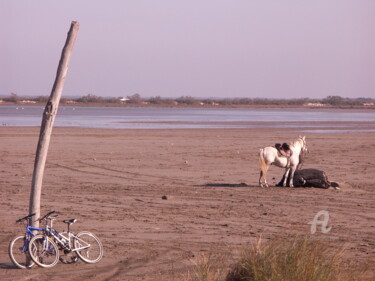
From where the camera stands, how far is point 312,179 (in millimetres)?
18938

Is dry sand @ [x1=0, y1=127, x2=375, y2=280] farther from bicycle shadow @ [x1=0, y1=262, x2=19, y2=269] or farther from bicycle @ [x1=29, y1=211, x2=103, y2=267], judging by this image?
bicycle @ [x1=29, y1=211, x2=103, y2=267]

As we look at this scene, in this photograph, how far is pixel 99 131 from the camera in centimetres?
4409

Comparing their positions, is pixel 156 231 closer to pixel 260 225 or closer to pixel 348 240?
pixel 260 225

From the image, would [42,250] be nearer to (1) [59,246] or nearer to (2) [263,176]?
(1) [59,246]

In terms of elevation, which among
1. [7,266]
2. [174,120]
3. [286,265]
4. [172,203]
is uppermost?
[286,265]

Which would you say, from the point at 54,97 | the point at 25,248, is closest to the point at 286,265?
the point at 25,248

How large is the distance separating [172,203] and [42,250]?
622 cm

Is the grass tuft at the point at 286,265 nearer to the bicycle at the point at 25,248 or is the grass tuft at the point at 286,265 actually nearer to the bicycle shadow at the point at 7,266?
the bicycle at the point at 25,248

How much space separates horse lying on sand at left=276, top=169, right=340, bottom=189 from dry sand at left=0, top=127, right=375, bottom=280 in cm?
30

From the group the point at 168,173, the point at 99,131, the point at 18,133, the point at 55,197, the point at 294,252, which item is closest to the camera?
the point at 294,252

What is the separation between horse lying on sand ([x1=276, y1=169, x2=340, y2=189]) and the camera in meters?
18.8

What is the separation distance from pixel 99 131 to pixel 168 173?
2233 centimetres

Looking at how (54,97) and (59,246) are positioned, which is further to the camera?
(59,246)

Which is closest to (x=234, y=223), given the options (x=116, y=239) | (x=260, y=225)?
(x=260, y=225)
